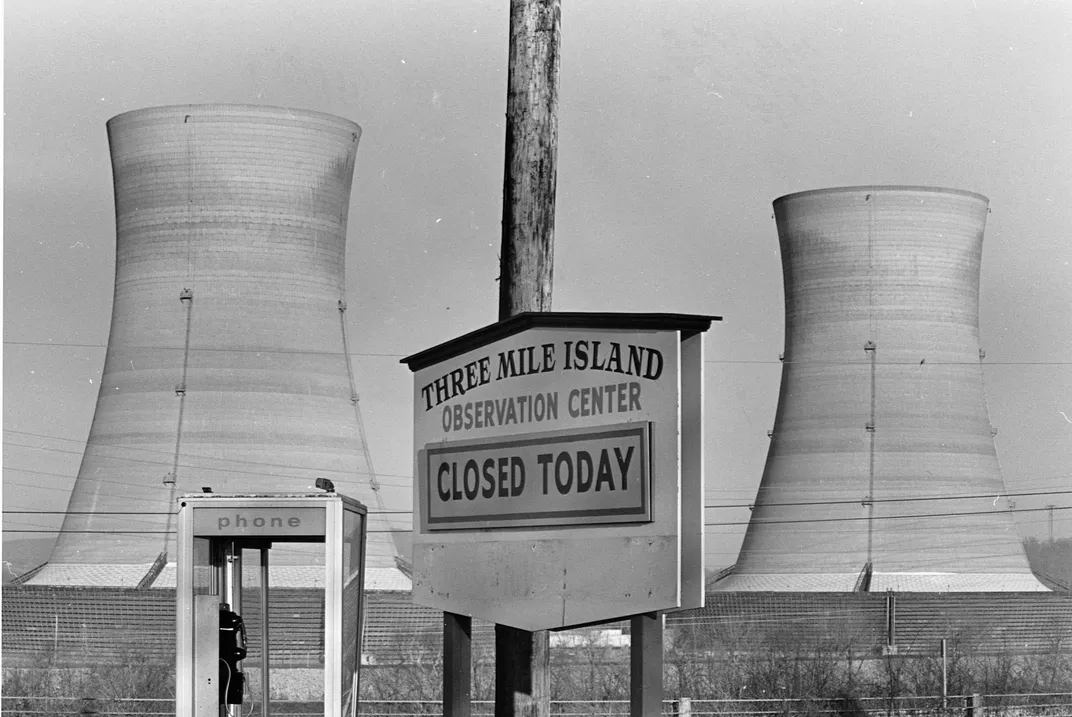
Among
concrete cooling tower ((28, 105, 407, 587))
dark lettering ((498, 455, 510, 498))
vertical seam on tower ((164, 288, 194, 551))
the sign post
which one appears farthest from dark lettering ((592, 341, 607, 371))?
vertical seam on tower ((164, 288, 194, 551))

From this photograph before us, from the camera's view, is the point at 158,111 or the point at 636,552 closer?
the point at 636,552

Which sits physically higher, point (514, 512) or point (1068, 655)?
point (514, 512)

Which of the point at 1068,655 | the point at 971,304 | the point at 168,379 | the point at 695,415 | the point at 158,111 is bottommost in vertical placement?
the point at 1068,655

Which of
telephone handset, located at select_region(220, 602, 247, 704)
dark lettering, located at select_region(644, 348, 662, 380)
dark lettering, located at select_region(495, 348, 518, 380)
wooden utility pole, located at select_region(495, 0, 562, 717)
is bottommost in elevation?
telephone handset, located at select_region(220, 602, 247, 704)

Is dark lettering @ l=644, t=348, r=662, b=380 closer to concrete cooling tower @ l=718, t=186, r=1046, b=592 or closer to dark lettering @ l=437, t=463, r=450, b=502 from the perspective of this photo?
dark lettering @ l=437, t=463, r=450, b=502

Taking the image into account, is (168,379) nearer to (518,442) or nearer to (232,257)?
(232,257)

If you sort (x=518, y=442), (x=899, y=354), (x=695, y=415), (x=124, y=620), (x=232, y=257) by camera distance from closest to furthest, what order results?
(x=695, y=415), (x=518, y=442), (x=232, y=257), (x=124, y=620), (x=899, y=354)

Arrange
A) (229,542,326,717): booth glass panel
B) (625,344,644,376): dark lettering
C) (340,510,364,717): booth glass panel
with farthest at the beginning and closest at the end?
(229,542,326,717): booth glass panel → (340,510,364,717): booth glass panel → (625,344,644,376): dark lettering

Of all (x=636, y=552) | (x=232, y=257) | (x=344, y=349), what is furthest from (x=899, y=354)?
(x=636, y=552)
